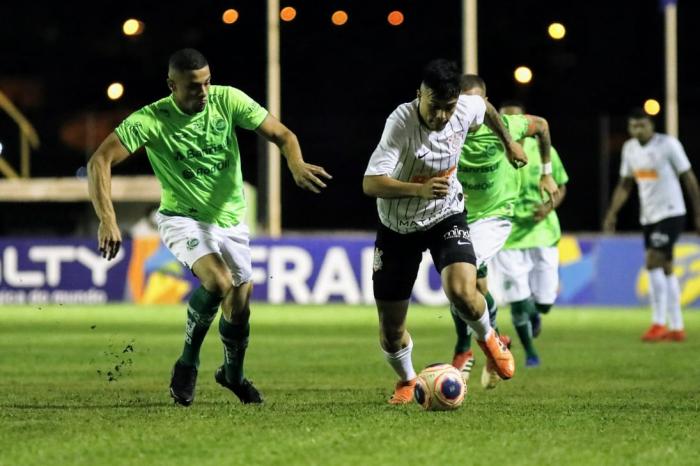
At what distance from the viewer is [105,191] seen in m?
9.58

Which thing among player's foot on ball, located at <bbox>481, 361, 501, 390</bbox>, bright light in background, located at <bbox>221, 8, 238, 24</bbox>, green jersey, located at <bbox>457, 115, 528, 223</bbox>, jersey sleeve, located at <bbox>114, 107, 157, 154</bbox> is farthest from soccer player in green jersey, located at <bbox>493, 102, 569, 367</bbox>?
bright light in background, located at <bbox>221, 8, 238, 24</bbox>

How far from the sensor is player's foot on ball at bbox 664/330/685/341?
17156 millimetres

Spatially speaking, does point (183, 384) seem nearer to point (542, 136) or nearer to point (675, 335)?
point (542, 136)

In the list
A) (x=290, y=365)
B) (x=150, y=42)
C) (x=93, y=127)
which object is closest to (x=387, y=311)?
(x=290, y=365)

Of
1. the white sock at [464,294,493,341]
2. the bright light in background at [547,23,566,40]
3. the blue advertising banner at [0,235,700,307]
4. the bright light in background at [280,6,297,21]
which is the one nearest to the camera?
the white sock at [464,294,493,341]

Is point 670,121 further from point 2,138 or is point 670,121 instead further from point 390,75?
point 2,138

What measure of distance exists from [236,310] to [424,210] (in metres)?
1.40

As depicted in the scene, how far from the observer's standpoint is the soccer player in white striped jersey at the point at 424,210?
9.23 m

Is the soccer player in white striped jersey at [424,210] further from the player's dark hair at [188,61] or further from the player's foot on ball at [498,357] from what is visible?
the player's dark hair at [188,61]

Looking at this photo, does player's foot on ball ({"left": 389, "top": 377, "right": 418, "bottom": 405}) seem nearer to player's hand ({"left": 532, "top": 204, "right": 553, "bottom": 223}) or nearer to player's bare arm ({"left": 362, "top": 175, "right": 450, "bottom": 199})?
player's bare arm ({"left": 362, "top": 175, "right": 450, "bottom": 199})

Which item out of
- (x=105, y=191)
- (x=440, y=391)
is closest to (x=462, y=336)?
(x=440, y=391)

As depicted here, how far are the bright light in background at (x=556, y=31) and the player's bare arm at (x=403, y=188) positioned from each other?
1947 centimetres

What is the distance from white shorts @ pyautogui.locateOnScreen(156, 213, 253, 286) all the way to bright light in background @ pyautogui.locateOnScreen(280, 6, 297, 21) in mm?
19381

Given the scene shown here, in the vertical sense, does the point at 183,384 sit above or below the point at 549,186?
below
